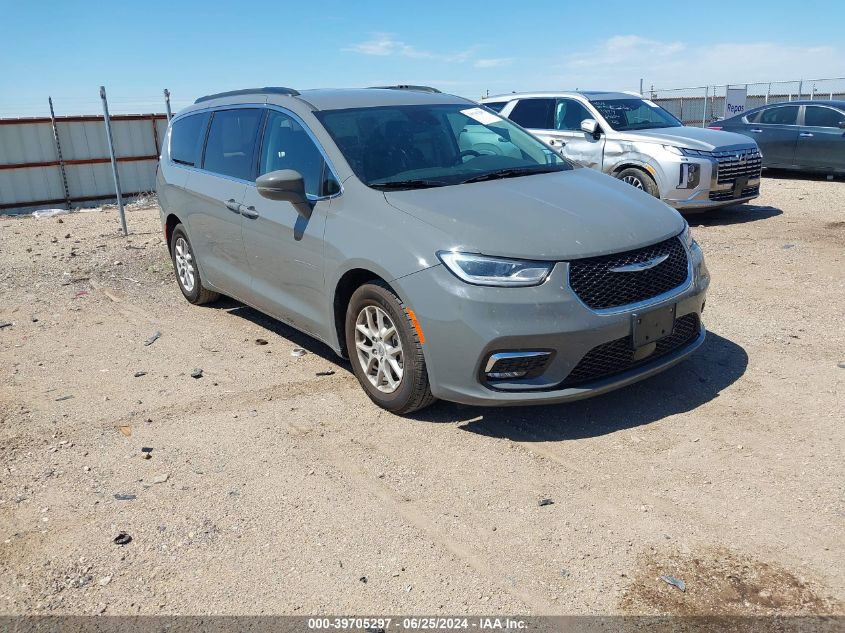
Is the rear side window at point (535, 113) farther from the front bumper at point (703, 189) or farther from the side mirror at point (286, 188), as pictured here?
the side mirror at point (286, 188)

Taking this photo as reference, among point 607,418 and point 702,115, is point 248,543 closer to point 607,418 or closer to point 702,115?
point 607,418

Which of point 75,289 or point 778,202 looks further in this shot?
point 778,202

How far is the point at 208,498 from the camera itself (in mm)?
3605

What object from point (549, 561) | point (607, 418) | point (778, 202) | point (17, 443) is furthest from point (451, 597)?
point (778, 202)

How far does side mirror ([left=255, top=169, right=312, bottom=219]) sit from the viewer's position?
454 centimetres

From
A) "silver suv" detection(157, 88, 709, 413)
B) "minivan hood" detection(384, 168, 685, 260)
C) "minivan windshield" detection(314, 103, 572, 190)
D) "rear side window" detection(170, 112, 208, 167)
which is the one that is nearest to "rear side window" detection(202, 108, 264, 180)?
"silver suv" detection(157, 88, 709, 413)

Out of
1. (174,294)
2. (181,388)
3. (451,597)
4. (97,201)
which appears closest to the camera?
(451,597)

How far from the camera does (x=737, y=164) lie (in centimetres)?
973

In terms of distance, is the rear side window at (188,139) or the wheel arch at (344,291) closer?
the wheel arch at (344,291)

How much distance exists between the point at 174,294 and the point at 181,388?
2.81m

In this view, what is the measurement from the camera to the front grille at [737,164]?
9.57 m

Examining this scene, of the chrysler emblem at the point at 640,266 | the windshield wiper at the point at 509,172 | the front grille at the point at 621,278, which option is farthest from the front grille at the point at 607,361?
the windshield wiper at the point at 509,172

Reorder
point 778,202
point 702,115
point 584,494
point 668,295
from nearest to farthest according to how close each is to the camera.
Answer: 1. point 584,494
2. point 668,295
3. point 778,202
4. point 702,115

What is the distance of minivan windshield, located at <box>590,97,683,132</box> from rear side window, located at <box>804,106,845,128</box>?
4388 mm
